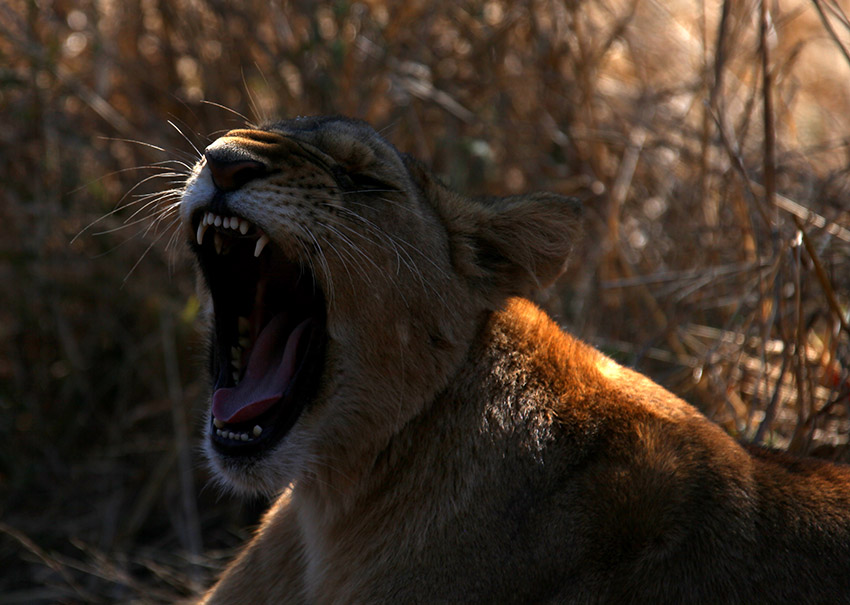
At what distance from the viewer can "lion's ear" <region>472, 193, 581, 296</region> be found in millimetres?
2898

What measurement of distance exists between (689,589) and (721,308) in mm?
2508

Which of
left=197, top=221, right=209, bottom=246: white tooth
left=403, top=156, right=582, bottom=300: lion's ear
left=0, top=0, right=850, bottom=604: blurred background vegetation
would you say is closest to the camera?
left=197, top=221, right=209, bottom=246: white tooth

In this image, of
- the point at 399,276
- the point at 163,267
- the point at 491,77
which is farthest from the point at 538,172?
the point at 399,276

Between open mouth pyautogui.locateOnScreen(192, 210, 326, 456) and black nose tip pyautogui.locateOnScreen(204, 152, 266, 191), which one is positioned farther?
open mouth pyautogui.locateOnScreen(192, 210, 326, 456)

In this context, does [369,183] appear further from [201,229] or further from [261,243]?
[201,229]

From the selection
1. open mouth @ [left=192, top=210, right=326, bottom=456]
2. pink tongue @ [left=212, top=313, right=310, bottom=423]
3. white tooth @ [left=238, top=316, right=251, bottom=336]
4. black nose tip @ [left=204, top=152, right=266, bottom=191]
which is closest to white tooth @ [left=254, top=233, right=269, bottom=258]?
open mouth @ [left=192, top=210, right=326, bottom=456]

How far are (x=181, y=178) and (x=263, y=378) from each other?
2.57 m

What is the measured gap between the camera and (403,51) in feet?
18.3

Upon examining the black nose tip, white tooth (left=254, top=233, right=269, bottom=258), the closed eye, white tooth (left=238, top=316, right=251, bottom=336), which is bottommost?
white tooth (left=238, top=316, right=251, bottom=336)

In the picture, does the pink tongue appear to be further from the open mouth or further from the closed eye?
the closed eye

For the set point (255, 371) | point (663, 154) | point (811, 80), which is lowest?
point (255, 371)

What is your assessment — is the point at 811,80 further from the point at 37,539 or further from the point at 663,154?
the point at 37,539

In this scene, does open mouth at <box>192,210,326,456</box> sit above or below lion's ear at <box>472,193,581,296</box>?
below

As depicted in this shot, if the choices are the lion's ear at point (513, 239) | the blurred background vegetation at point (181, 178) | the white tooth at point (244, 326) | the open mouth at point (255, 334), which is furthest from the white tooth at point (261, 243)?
the blurred background vegetation at point (181, 178)
